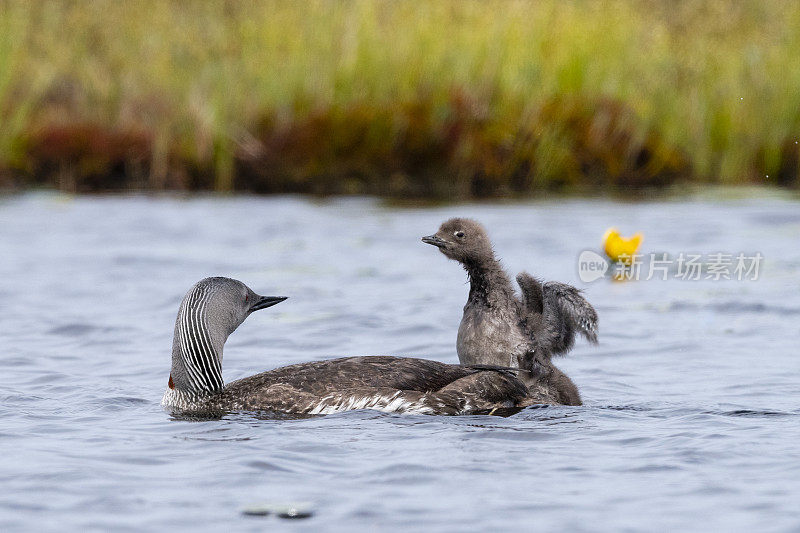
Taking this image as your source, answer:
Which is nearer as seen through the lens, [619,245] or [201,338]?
[201,338]

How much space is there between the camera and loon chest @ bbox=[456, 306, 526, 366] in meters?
7.34

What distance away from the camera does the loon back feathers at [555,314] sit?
6.75 meters

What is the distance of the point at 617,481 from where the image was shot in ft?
17.3

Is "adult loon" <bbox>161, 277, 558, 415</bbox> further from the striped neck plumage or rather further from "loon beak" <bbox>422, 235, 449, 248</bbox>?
"loon beak" <bbox>422, 235, 449, 248</bbox>

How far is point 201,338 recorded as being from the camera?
6859 mm

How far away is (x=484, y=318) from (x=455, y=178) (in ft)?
30.1

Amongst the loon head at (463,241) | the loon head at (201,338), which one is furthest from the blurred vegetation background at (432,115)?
the loon head at (201,338)

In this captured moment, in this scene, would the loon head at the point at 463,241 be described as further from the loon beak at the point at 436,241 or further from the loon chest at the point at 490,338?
the loon chest at the point at 490,338

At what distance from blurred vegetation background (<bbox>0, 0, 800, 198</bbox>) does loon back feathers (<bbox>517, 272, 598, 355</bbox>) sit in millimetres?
8913

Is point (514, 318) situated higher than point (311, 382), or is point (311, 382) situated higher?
point (514, 318)

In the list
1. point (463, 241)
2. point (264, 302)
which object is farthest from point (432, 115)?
point (264, 302)

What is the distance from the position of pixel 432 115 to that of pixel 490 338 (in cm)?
945

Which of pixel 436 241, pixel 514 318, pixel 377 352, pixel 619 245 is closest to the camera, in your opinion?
pixel 514 318

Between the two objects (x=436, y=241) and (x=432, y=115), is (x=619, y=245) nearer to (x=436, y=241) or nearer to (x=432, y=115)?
(x=436, y=241)
